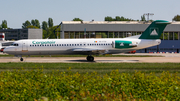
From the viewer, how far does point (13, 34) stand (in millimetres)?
185250

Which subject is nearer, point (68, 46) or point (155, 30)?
point (68, 46)

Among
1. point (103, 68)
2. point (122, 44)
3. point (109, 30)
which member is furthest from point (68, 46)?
point (109, 30)

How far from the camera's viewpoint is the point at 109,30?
257ft

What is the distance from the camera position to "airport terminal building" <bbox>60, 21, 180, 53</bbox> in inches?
3022

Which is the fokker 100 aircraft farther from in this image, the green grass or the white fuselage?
the green grass

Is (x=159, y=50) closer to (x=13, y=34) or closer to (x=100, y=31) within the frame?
(x=100, y=31)

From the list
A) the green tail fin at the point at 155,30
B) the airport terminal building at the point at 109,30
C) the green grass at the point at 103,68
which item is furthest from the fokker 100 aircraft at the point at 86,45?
the airport terminal building at the point at 109,30

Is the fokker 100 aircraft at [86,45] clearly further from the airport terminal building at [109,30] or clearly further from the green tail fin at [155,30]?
the airport terminal building at [109,30]

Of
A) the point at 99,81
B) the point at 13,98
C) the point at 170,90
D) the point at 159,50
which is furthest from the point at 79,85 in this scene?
the point at 159,50

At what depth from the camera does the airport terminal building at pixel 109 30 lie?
76.8 metres

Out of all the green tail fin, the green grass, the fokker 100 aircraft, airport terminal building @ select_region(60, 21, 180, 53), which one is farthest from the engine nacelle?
airport terminal building @ select_region(60, 21, 180, 53)

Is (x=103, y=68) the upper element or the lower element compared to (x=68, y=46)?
lower

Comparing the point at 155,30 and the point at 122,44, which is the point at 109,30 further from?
the point at 122,44

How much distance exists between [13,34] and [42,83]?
7205 inches
